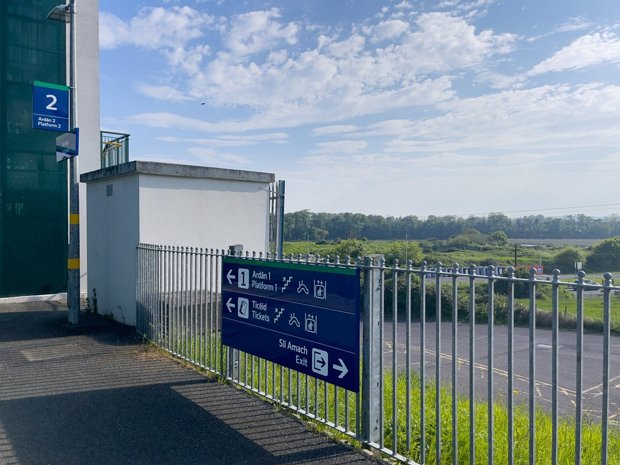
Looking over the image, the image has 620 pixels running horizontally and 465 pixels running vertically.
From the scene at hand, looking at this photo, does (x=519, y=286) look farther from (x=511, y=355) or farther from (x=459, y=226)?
(x=459, y=226)

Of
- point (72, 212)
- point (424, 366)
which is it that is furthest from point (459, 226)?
point (424, 366)

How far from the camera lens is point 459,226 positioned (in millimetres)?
37875

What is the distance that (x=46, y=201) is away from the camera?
14562 millimetres

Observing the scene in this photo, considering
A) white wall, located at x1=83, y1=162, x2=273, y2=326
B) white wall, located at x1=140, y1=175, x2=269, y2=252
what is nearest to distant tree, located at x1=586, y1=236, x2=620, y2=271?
white wall, located at x1=140, y1=175, x2=269, y2=252

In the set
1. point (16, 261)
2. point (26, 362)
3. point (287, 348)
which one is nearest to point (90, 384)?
point (26, 362)

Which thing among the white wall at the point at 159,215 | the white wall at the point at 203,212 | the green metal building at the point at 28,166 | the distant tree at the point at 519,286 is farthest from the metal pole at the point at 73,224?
the distant tree at the point at 519,286

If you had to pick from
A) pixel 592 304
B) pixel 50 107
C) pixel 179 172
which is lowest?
pixel 592 304

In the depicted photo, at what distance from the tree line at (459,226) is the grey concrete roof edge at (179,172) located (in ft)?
52.8

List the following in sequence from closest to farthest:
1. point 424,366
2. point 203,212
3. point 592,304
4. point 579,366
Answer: point 579,366 < point 424,366 < point 592,304 < point 203,212

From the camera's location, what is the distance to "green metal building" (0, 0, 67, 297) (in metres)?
13.9

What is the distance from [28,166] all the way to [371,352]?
1310cm

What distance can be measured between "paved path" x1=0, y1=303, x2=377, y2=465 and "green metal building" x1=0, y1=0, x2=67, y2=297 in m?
7.10

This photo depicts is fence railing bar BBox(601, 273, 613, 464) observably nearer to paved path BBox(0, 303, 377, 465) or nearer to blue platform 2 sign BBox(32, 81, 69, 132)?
paved path BBox(0, 303, 377, 465)

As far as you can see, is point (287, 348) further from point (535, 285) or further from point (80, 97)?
point (80, 97)
